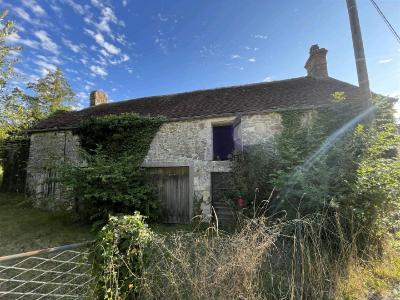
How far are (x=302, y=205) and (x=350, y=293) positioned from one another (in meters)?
2.04

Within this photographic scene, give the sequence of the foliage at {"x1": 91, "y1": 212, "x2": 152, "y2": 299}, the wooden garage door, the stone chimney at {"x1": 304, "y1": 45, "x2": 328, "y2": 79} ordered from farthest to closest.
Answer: the stone chimney at {"x1": 304, "y1": 45, "x2": 328, "y2": 79}, the wooden garage door, the foliage at {"x1": 91, "y1": 212, "x2": 152, "y2": 299}

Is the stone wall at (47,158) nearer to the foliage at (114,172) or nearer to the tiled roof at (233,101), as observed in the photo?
the tiled roof at (233,101)

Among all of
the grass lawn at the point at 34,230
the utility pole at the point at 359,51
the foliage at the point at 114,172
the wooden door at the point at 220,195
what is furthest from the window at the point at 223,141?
the grass lawn at the point at 34,230

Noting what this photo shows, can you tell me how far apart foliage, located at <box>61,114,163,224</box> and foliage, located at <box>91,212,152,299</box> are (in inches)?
201

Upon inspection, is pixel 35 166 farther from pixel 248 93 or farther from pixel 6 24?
pixel 248 93

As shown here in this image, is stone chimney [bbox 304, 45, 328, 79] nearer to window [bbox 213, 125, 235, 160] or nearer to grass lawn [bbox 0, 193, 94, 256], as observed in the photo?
window [bbox 213, 125, 235, 160]

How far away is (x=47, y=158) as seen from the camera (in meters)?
11.5

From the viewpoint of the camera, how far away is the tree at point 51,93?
66.1 feet

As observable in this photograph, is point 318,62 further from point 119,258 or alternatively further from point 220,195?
point 119,258

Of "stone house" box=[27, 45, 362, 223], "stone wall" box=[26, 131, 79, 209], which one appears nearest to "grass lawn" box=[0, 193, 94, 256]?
"stone wall" box=[26, 131, 79, 209]

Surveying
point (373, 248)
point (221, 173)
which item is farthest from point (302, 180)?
point (221, 173)

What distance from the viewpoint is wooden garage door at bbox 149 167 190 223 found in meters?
9.21

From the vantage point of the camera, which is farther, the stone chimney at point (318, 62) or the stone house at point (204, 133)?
the stone chimney at point (318, 62)

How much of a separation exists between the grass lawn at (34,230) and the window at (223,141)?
20.3 ft
